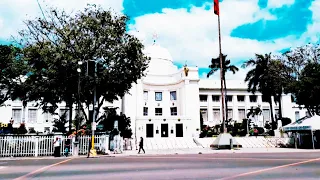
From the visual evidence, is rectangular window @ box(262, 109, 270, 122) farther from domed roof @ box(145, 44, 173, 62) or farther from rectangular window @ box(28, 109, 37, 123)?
rectangular window @ box(28, 109, 37, 123)

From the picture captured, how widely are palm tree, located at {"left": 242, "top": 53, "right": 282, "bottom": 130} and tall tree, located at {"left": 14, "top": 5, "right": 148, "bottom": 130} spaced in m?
23.1

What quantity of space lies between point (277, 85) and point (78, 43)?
91.1 ft

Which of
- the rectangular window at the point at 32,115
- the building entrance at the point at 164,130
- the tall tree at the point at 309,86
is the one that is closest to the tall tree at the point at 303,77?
the tall tree at the point at 309,86

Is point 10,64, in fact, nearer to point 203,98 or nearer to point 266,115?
point 203,98

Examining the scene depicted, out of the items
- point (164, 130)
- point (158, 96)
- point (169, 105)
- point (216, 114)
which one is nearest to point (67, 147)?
point (164, 130)

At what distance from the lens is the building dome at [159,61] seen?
177 feet

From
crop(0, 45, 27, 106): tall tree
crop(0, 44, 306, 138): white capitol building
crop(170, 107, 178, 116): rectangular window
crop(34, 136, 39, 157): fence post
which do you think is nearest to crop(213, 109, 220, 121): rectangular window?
crop(0, 44, 306, 138): white capitol building

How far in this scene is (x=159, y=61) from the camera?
54.8 m

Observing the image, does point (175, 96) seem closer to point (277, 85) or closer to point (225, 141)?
point (277, 85)

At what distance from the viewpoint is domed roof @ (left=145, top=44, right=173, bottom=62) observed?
180 feet

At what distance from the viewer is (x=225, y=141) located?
2664 cm

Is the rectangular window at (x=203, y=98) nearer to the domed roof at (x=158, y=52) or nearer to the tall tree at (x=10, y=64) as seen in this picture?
the domed roof at (x=158, y=52)

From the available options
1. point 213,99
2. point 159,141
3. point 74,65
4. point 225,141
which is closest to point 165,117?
point 159,141

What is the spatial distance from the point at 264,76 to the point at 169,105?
16439 mm
